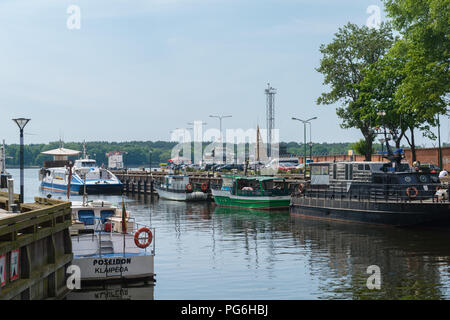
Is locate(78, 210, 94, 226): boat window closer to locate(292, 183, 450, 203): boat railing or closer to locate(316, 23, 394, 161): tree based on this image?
locate(292, 183, 450, 203): boat railing

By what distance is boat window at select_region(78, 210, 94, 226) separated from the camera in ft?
82.8

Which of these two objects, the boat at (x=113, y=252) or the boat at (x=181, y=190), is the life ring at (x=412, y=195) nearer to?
the boat at (x=113, y=252)

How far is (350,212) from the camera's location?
42000 millimetres

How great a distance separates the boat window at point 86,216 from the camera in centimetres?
2525

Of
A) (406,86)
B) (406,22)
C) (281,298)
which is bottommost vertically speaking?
(281,298)

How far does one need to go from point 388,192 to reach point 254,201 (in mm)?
17987

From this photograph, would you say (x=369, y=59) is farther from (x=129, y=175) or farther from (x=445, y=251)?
(x=129, y=175)

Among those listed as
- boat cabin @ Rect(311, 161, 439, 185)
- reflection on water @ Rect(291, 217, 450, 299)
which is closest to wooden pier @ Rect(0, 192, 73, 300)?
reflection on water @ Rect(291, 217, 450, 299)

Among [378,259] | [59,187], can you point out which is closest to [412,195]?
[378,259]

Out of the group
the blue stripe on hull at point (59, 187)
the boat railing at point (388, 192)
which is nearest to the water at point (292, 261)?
the boat railing at point (388, 192)

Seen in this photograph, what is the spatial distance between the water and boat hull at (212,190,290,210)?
29.3 ft

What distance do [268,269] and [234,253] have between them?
484cm

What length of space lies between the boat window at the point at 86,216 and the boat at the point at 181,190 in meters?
44.3
